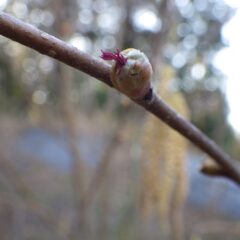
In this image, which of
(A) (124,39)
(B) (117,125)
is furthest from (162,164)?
(A) (124,39)

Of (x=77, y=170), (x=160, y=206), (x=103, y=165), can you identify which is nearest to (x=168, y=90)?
(x=160, y=206)

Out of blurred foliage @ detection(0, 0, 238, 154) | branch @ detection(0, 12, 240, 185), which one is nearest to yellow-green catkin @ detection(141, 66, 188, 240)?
blurred foliage @ detection(0, 0, 238, 154)

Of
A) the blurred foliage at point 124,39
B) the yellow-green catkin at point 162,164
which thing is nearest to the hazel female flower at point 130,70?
the yellow-green catkin at point 162,164

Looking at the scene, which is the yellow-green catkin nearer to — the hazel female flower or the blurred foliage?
the blurred foliage

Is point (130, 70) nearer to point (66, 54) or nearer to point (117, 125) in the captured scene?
point (66, 54)

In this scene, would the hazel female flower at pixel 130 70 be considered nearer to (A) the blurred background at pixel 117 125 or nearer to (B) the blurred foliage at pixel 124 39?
(A) the blurred background at pixel 117 125

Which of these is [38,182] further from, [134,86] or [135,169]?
[134,86]

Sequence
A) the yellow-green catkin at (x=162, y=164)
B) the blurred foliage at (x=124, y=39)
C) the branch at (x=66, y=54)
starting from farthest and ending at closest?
the blurred foliage at (x=124, y=39) → the yellow-green catkin at (x=162, y=164) → the branch at (x=66, y=54)
